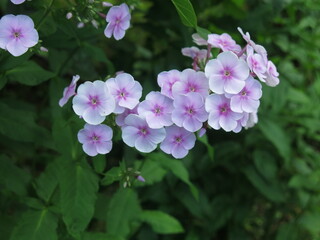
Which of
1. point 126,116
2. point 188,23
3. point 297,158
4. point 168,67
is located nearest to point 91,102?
point 126,116

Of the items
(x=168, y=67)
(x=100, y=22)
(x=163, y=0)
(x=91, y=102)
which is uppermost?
(x=91, y=102)

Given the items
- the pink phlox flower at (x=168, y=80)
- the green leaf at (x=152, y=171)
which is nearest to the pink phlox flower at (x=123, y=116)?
the pink phlox flower at (x=168, y=80)

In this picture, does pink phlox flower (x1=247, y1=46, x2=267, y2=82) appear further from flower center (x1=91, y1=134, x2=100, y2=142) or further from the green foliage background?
the green foliage background

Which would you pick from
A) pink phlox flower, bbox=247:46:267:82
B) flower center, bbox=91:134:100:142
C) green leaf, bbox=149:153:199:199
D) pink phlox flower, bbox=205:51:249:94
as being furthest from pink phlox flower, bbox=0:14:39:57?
green leaf, bbox=149:153:199:199

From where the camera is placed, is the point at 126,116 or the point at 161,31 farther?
the point at 161,31

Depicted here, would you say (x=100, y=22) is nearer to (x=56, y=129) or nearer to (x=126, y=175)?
(x=56, y=129)

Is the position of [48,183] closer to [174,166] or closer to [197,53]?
[174,166]
